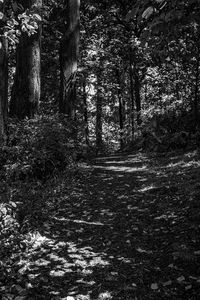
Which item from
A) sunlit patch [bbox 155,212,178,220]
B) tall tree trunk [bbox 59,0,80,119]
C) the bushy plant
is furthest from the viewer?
tall tree trunk [bbox 59,0,80,119]

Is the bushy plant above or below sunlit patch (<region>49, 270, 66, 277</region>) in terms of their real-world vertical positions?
above

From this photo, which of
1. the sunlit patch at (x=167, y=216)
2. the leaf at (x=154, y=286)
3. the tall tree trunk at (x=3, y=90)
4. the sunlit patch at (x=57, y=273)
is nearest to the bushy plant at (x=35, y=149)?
the tall tree trunk at (x=3, y=90)

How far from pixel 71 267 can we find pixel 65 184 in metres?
4.55

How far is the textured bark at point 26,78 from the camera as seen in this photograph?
1014 cm

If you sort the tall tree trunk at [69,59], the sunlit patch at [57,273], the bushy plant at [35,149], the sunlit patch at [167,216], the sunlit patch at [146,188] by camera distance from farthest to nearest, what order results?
the tall tree trunk at [69,59]
the sunlit patch at [146,188]
the bushy plant at [35,149]
the sunlit patch at [167,216]
the sunlit patch at [57,273]

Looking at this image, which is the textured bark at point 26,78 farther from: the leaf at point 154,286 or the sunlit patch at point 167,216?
the leaf at point 154,286

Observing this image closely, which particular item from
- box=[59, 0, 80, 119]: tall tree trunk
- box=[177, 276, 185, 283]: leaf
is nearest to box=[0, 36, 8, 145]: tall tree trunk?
box=[59, 0, 80, 119]: tall tree trunk

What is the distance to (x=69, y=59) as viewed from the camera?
13406 mm

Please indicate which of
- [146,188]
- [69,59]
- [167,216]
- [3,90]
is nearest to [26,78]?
[3,90]

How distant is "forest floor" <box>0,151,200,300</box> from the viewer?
4363 millimetres

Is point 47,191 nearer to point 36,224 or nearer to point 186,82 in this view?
point 36,224

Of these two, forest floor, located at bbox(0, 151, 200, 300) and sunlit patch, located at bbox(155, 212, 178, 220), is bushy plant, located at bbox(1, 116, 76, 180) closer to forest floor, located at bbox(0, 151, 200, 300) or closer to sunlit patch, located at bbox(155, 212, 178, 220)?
forest floor, located at bbox(0, 151, 200, 300)

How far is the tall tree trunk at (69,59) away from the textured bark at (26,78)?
123 inches

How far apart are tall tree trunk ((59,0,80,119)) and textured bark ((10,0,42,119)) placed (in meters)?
3.12
